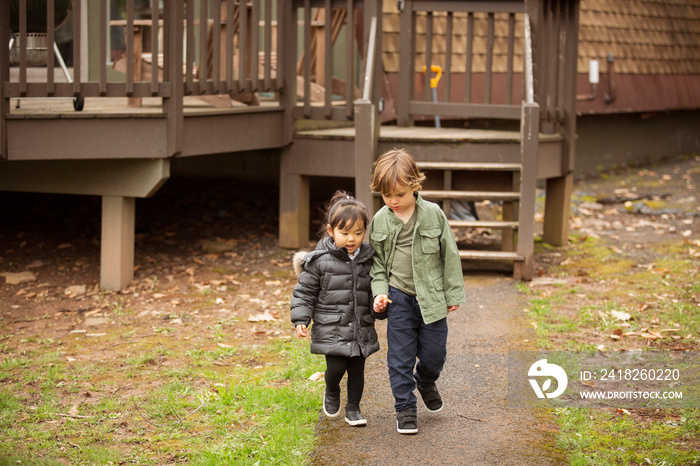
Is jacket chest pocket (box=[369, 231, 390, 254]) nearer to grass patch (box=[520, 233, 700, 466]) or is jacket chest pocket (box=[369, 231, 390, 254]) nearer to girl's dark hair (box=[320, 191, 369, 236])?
girl's dark hair (box=[320, 191, 369, 236])

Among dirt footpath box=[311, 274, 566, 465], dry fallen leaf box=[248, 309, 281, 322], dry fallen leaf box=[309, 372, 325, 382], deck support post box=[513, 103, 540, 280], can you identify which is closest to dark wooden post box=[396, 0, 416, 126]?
deck support post box=[513, 103, 540, 280]

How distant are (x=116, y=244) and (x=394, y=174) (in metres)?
3.60

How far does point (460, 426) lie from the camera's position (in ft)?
13.0

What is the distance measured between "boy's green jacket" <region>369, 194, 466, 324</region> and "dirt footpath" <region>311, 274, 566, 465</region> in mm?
567

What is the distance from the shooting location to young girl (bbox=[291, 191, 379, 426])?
3771 mm

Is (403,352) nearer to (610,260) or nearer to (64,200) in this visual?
(610,260)

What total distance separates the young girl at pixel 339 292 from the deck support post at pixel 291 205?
14.1ft

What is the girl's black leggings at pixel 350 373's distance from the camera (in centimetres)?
389

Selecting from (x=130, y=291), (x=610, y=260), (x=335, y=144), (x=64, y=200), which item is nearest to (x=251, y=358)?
(x=130, y=291)

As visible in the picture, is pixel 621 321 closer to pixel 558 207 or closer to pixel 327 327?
pixel 327 327

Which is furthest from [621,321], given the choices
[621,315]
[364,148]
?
[364,148]

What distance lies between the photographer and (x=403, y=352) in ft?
A: 12.8

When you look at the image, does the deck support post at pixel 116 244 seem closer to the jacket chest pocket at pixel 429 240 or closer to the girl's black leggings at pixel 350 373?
the girl's black leggings at pixel 350 373

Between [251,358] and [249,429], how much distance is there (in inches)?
45.0
